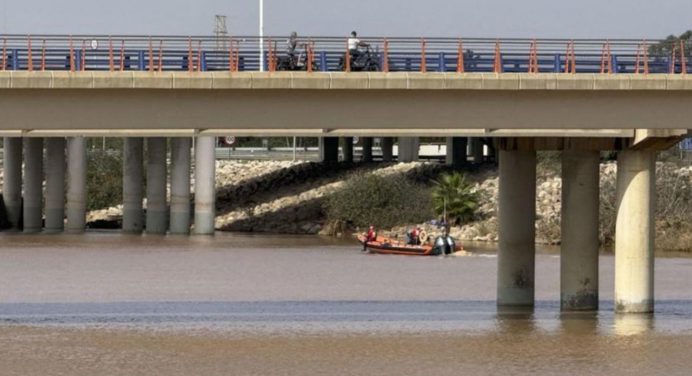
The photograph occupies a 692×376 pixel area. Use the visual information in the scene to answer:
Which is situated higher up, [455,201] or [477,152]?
[477,152]

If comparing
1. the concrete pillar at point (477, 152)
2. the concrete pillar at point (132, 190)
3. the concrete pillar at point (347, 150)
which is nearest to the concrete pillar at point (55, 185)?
the concrete pillar at point (132, 190)

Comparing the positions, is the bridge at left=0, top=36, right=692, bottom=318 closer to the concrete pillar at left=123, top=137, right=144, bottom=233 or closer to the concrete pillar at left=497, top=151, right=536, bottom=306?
the concrete pillar at left=497, top=151, right=536, bottom=306

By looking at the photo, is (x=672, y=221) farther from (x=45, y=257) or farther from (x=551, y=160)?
(x=45, y=257)

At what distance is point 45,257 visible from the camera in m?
70.2

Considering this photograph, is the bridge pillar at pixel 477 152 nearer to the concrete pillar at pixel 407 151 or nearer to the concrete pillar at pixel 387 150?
the concrete pillar at pixel 407 151

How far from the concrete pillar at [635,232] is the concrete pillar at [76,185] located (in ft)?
176

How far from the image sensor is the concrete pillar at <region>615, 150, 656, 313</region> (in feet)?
141

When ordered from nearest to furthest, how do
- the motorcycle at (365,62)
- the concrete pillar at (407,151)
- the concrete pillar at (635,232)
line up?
the concrete pillar at (635,232), the motorcycle at (365,62), the concrete pillar at (407,151)

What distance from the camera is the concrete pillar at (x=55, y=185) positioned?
93312 mm

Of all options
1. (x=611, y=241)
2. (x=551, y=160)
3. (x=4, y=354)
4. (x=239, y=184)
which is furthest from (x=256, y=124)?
(x=239, y=184)

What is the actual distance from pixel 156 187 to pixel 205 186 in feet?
11.7

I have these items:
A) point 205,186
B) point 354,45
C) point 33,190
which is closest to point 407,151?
point 205,186

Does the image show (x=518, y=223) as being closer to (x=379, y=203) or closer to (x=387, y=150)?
(x=379, y=203)

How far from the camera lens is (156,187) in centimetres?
9262
